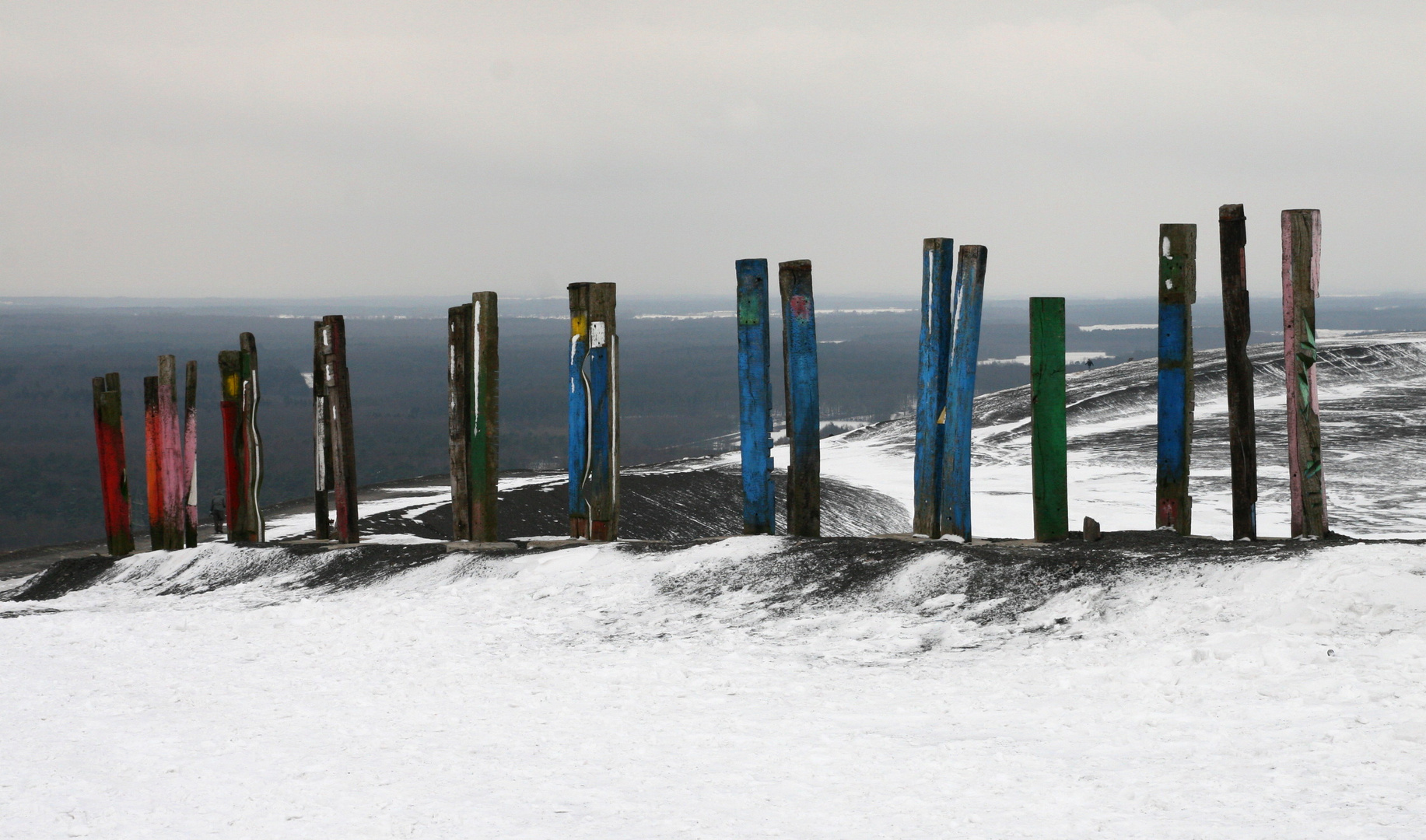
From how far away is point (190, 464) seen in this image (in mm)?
10516

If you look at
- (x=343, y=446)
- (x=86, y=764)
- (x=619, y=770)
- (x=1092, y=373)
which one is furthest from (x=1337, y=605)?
(x=1092, y=373)

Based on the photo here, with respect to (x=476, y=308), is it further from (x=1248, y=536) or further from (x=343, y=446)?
(x=1248, y=536)

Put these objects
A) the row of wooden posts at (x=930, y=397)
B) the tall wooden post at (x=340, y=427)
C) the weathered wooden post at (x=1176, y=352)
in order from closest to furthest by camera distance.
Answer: the row of wooden posts at (x=930, y=397)
the weathered wooden post at (x=1176, y=352)
the tall wooden post at (x=340, y=427)

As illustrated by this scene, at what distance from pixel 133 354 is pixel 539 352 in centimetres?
6111

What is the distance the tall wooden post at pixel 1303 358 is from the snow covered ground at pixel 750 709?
101 cm

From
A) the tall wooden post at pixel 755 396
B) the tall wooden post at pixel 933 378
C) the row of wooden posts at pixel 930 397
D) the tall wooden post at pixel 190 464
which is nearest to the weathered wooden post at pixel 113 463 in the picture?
the tall wooden post at pixel 190 464

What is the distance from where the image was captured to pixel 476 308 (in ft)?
28.5

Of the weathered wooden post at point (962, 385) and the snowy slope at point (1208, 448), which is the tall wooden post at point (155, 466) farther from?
the snowy slope at point (1208, 448)

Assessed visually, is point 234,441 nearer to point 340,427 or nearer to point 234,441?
point 234,441

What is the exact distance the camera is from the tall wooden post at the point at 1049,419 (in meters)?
7.53

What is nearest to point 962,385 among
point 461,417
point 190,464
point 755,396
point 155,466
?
point 755,396

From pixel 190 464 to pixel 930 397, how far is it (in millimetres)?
6652

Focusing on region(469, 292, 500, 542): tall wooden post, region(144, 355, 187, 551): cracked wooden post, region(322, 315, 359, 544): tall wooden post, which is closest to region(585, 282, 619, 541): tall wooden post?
region(469, 292, 500, 542): tall wooden post

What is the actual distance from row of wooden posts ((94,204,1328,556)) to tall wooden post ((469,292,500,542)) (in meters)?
0.01
